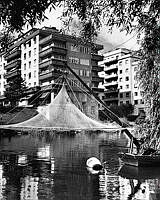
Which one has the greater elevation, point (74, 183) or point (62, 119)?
point (62, 119)

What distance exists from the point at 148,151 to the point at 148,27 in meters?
10.0

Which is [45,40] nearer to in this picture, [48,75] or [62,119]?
[48,75]

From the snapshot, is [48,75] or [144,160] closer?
[144,160]

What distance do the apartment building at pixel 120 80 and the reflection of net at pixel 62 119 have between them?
2082 inches

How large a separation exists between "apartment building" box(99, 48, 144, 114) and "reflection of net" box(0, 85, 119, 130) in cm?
5289

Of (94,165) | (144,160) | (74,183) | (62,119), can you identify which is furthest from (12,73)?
(74,183)

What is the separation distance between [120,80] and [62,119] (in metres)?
62.9

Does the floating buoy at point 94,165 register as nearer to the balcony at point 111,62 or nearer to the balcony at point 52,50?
the balcony at point 52,50

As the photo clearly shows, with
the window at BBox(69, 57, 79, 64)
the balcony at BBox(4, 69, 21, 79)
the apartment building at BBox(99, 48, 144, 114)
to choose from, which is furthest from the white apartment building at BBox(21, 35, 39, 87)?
the apartment building at BBox(99, 48, 144, 114)

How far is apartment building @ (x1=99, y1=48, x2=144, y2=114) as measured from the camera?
8138 centimetres

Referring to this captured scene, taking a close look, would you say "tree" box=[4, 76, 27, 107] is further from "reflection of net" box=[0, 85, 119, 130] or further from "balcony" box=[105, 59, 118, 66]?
"balcony" box=[105, 59, 118, 66]

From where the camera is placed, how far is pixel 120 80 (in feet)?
284

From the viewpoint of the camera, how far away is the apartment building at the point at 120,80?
81.4 m

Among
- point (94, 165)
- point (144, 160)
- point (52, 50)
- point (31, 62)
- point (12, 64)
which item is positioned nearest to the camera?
point (144, 160)
